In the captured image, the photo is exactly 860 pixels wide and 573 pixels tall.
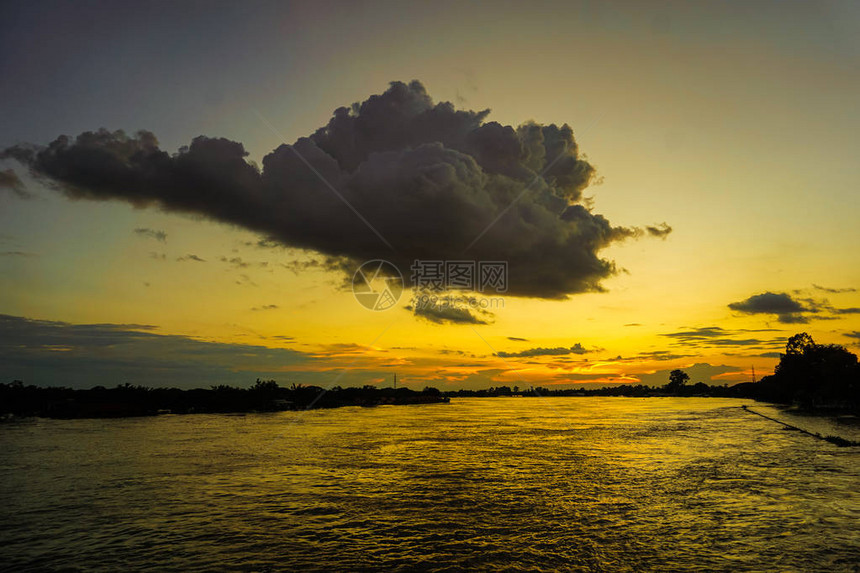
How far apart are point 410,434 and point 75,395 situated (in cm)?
17510

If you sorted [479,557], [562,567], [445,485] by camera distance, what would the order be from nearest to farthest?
1. [562,567]
2. [479,557]
3. [445,485]

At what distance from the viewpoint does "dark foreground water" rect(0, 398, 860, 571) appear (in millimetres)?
23172

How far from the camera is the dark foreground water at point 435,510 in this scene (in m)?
23.2

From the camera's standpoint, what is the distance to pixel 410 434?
89.2 m

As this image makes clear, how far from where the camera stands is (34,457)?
58625mm

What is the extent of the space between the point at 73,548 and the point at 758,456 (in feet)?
203

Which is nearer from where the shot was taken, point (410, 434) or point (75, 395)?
point (410, 434)

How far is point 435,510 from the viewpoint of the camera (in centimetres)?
3247

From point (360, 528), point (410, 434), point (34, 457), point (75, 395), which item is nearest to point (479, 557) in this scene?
point (360, 528)

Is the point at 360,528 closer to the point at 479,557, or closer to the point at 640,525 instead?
the point at 479,557

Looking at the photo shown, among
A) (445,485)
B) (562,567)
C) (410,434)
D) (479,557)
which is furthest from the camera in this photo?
(410,434)

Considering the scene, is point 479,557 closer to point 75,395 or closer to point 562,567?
point 562,567

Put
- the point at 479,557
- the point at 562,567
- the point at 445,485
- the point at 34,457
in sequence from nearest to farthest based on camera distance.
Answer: the point at 562,567
the point at 479,557
the point at 445,485
the point at 34,457

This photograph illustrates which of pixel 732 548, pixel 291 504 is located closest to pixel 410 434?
pixel 291 504
